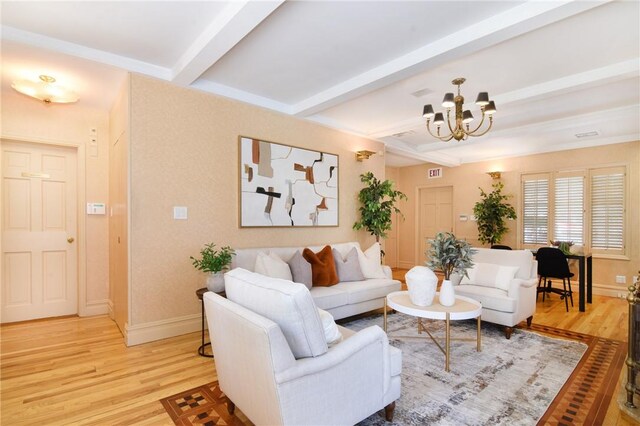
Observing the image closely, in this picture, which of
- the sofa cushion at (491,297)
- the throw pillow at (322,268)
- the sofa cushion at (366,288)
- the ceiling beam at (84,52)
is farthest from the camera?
the throw pillow at (322,268)

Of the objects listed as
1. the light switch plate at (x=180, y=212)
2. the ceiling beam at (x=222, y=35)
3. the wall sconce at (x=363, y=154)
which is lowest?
the light switch plate at (x=180, y=212)

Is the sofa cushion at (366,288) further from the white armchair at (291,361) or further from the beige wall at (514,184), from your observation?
the beige wall at (514,184)

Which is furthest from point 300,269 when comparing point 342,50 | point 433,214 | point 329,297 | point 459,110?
point 433,214

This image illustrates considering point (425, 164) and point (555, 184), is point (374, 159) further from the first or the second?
point (555, 184)

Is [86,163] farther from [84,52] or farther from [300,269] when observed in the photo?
[300,269]

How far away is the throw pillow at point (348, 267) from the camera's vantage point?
403 cm

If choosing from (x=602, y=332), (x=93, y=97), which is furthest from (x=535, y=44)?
(x=93, y=97)

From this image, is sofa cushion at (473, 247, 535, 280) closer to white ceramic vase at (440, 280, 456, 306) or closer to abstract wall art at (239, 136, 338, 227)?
white ceramic vase at (440, 280, 456, 306)

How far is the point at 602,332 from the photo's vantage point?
11.8ft

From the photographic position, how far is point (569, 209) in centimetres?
599

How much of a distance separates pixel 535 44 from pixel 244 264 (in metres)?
3.48

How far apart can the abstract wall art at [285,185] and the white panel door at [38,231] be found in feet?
7.44

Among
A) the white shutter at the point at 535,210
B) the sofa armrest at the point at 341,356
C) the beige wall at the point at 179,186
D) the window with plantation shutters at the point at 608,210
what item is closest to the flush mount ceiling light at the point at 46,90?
the beige wall at the point at 179,186

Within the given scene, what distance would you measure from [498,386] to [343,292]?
1.64 meters
